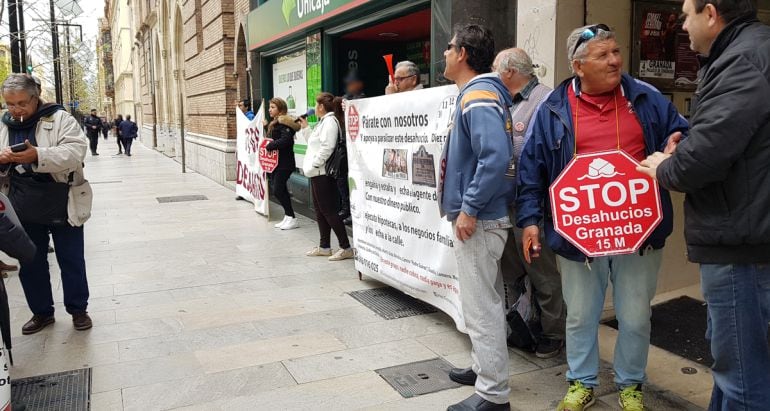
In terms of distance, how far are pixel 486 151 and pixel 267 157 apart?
6.58 m

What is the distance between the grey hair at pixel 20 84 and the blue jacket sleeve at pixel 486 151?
3179 millimetres

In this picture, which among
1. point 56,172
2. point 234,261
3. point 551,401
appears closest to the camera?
point 551,401

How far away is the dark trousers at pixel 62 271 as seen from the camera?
4.76 meters

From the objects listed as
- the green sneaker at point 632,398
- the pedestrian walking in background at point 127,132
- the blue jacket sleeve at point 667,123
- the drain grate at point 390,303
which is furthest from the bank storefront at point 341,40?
the pedestrian walking in background at point 127,132

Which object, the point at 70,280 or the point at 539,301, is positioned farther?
the point at 70,280

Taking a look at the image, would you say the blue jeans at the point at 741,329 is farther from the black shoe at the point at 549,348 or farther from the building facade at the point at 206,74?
the building facade at the point at 206,74

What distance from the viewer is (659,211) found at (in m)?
3.00

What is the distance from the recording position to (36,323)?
4.85 m

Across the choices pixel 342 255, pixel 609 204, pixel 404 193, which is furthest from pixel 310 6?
pixel 609 204

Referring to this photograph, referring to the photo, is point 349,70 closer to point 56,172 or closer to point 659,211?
point 56,172

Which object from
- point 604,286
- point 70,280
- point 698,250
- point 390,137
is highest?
point 390,137

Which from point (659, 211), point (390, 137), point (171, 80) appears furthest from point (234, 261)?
point (171, 80)

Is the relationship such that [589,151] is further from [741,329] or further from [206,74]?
[206,74]

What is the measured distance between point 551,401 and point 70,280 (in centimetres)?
354
